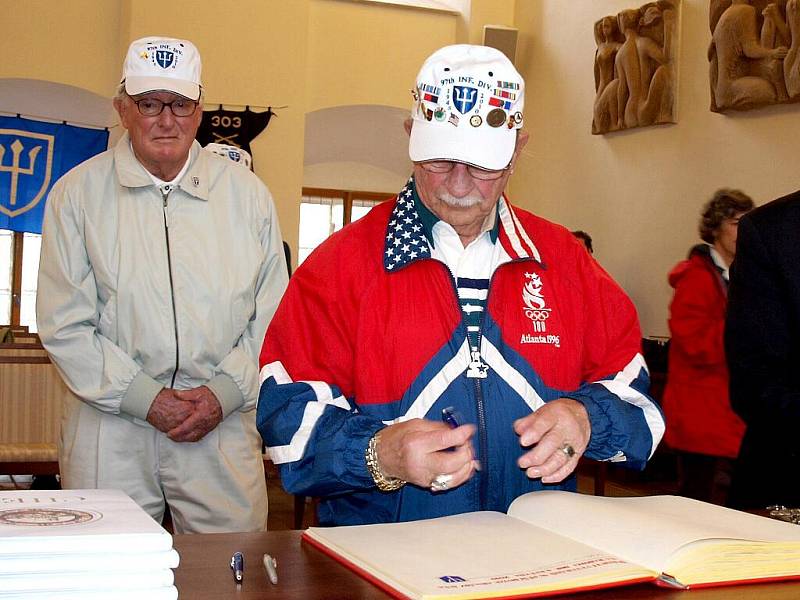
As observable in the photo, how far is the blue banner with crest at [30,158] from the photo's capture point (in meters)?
10.8

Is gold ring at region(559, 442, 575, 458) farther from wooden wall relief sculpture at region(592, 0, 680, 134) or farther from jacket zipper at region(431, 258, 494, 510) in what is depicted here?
wooden wall relief sculpture at region(592, 0, 680, 134)

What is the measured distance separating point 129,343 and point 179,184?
16.3 inches

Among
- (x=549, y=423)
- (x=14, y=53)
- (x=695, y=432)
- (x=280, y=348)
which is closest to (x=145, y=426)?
(x=280, y=348)

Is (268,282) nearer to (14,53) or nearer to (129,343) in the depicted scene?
(129,343)

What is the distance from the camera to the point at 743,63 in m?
6.89

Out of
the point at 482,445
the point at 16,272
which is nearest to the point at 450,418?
the point at 482,445

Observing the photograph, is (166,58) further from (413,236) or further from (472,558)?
(472,558)

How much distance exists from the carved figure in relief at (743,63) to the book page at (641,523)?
5.43 meters

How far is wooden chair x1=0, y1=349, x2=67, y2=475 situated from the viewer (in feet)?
17.7

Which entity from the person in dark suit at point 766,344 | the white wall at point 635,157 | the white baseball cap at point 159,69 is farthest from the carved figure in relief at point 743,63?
the white baseball cap at point 159,69

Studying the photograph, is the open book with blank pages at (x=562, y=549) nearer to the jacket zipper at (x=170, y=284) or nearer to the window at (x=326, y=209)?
the jacket zipper at (x=170, y=284)

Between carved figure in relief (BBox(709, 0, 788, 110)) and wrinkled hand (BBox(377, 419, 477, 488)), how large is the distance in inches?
220

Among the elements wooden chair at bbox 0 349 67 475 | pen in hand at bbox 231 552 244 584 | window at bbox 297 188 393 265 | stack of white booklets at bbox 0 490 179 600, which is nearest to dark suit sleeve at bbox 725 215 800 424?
pen in hand at bbox 231 552 244 584

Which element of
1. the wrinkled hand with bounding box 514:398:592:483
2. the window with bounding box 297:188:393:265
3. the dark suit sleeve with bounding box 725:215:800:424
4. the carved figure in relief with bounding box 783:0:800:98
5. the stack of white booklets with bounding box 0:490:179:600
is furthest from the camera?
the window with bounding box 297:188:393:265
